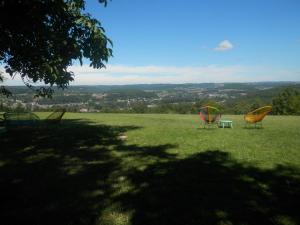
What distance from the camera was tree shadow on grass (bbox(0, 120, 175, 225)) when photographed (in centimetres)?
545

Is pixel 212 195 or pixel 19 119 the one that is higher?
pixel 212 195

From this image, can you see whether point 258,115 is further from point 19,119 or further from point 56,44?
point 19,119

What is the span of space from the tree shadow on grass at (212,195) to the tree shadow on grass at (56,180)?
0.69 meters

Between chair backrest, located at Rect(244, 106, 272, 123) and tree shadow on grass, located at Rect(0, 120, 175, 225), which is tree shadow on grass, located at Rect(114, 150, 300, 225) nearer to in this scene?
tree shadow on grass, located at Rect(0, 120, 175, 225)

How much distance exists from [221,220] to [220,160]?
13.8 ft

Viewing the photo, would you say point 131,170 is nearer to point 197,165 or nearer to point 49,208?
point 197,165

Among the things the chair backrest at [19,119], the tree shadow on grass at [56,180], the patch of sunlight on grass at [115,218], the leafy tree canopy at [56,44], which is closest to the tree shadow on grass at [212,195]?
the patch of sunlight on grass at [115,218]

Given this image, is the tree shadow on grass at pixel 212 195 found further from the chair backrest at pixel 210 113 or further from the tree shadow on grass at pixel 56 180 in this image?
the chair backrest at pixel 210 113

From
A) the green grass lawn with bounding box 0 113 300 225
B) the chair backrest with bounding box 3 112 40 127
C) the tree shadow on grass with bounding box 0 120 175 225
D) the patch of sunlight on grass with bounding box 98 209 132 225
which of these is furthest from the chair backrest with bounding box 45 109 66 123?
the patch of sunlight on grass with bounding box 98 209 132 225

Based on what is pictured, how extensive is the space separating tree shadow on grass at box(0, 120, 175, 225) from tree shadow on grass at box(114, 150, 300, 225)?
69 cm

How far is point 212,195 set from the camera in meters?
6.16

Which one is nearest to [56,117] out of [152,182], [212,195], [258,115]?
[258,115]

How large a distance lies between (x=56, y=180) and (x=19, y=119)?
553 inches

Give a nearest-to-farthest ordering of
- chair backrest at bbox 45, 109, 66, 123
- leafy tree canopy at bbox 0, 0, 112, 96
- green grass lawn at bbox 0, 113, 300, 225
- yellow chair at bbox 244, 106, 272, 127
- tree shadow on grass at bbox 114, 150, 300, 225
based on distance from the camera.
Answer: tree shadow on grass at bbox 114, 150, 300, 225 < green grass lawn at bbox 0, 113, 300, 225 < leafy tree canopy at bbox 0, 0, 112, 96 < yellow chair at bbox 244, 106, 272, 127 < chair backrest at bbox 45, 109, 66, 123
